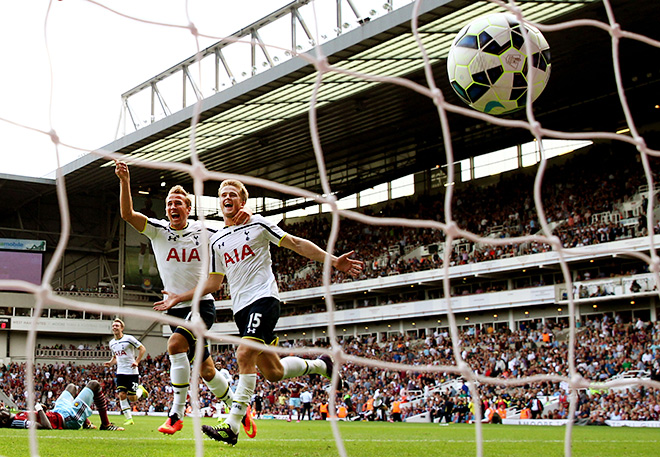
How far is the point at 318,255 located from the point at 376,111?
24714 millimetres

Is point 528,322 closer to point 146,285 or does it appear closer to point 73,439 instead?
point 146,285

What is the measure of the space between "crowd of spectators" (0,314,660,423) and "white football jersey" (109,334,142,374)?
9524 mm

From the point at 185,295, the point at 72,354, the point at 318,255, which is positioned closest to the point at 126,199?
the point at 185,295

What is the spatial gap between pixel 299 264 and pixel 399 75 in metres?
19.0

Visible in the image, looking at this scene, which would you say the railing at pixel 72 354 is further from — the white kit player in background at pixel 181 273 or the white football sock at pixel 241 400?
the white football sock at pixel 241 400

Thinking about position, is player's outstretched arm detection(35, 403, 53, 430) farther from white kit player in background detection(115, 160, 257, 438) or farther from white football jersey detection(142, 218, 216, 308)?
white football jersey detection(142, 218, 216, 308)

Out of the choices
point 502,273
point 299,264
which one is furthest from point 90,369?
point 502,273

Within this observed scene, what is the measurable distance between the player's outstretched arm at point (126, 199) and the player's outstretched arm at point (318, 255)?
1.23 meters

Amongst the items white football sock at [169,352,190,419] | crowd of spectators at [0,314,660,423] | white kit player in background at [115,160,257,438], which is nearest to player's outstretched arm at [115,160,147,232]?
white kit player in background at [115,160,257,438]

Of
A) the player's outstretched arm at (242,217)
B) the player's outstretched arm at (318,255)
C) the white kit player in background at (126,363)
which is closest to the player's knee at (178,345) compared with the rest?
the player's outstretched arm at (242,217)

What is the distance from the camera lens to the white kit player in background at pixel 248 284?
5.85 m

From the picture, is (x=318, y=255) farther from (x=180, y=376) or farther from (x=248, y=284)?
(x=180, y=376)

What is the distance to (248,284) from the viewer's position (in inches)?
242

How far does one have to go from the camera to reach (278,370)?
243 inches
